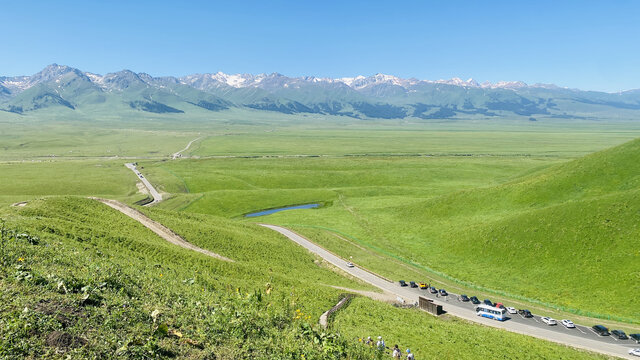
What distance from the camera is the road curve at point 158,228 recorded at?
2271 inches

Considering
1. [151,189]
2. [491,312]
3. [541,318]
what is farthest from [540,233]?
[151,189]

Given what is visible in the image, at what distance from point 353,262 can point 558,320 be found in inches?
1389

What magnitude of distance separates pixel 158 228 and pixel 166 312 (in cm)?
4478

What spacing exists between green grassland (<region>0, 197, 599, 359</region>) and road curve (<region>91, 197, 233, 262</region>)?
1079 cm

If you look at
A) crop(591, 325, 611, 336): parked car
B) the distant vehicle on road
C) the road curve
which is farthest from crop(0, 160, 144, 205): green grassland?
crop(591, 325, 611, 336): parked car

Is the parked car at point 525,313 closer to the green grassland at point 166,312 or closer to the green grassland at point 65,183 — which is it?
the green grassland at point 166,312

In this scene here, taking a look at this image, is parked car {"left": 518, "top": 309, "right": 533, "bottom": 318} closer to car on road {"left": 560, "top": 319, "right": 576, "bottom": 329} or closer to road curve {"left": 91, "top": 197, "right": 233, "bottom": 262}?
car on road {"left": 560, "top": 319, "right": 576, "bottom": 329}

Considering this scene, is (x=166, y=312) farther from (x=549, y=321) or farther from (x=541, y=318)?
(x=541, y=318)

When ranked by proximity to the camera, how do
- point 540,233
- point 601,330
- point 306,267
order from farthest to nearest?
point 540,233, point 306,267, point 601,330

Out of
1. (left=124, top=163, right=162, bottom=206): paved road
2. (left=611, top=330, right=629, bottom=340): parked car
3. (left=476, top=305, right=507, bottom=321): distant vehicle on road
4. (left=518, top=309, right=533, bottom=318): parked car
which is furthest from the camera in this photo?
(left=124, top=163, right=162, bottom=206): paved road

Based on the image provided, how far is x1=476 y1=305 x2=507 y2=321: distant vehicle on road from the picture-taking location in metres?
46.3

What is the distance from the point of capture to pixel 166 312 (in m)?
22.3

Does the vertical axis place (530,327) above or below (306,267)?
above

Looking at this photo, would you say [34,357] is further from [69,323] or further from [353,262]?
[353,262]
